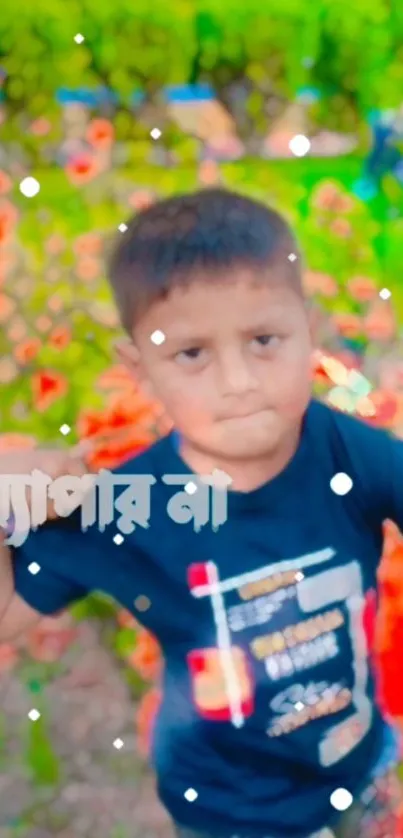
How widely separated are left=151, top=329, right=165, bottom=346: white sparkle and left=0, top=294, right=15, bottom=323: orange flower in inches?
4.2

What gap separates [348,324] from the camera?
2.61 ft

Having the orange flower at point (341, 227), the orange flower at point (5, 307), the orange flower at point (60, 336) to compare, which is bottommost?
the orange flower at point (60, 336)

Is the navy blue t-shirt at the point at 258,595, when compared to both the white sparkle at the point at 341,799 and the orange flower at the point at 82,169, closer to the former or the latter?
the white sparkle at the point at 341,799

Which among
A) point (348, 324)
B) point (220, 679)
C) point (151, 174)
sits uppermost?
point (151, 174)

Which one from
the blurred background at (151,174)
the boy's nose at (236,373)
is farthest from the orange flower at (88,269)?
the boy's nose at (236,373)

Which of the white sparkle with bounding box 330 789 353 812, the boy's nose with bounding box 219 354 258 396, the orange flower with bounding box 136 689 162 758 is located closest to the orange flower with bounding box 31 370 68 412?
the boy's nose with bounding box 219 354 258 396

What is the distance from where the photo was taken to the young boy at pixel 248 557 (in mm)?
761

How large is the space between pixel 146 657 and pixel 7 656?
0.33 ft

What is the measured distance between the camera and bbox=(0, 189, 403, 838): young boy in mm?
761

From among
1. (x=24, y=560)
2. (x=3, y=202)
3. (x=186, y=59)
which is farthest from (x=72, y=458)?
(x=186, y=59)

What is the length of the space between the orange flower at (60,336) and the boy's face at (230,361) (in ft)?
0.16

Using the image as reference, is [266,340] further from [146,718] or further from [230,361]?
[146,718]

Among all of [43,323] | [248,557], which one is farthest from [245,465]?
[43,323]

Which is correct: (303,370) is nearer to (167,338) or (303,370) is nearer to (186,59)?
(167,338)
